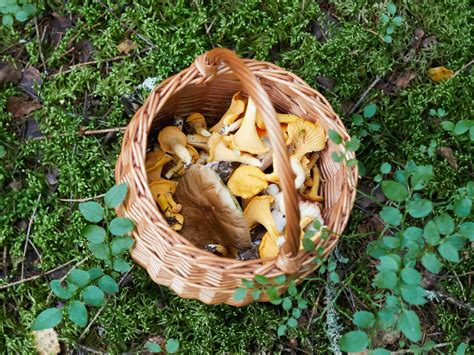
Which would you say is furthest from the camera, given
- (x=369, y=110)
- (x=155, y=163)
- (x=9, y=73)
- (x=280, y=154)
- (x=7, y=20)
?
(x=9, y=73)

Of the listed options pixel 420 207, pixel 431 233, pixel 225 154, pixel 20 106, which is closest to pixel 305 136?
pixel 225 154

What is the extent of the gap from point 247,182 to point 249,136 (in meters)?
0.20

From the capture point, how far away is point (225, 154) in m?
2.85

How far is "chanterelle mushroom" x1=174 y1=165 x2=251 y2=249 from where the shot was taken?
104 inches

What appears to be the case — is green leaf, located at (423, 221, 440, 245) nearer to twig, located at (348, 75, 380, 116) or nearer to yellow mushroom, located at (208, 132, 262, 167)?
yellow mushroom, located at (208, 132, 262, 167)

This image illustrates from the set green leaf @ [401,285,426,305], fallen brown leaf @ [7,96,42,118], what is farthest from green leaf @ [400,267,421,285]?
fallen brown leaf @ [7,96,42,118]

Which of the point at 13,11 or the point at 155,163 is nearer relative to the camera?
the point at 155,163

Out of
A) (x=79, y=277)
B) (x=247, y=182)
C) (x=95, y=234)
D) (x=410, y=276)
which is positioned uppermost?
(x=410, y=276)

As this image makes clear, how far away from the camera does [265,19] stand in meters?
3.37

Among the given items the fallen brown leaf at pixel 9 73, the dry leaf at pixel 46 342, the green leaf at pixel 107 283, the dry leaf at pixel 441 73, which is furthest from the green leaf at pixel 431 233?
the fallen brown leaf at pixel 9 73

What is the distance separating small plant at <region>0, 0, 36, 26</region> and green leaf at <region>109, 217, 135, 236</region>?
132 centimetres

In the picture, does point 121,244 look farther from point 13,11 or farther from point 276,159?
point 13,11

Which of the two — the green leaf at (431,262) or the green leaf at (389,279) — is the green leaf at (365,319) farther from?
the green leaf at (431,262)

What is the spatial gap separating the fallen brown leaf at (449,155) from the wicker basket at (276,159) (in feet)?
2.57
